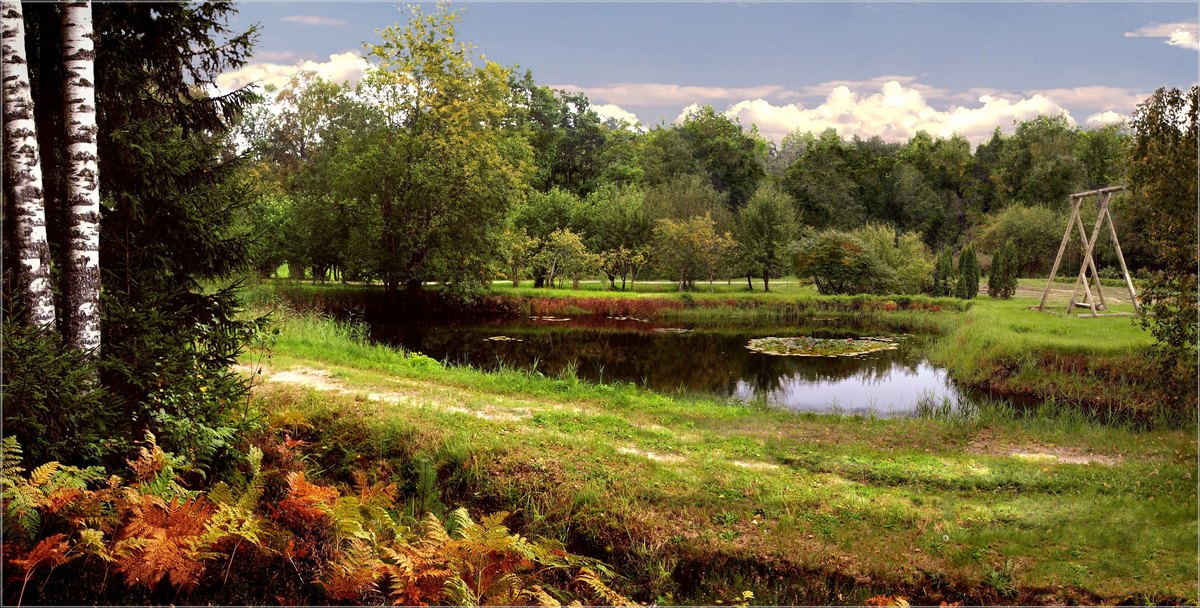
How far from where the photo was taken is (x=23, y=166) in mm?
5215

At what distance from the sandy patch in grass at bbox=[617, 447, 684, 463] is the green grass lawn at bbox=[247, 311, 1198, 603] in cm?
4

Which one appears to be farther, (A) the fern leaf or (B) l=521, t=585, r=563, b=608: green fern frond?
(A) the fern leaf

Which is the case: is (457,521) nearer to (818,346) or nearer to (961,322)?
(818,346)

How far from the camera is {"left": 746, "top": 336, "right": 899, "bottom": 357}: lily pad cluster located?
1861 centimetres

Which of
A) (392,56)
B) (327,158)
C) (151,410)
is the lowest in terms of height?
(151,410)

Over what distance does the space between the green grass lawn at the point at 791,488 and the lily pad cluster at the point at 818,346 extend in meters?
7.59

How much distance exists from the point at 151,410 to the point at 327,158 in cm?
2622

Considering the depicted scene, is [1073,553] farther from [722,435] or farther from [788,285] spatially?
[788,285]

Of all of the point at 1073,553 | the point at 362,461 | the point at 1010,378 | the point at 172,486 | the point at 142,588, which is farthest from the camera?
the point at 1010,378

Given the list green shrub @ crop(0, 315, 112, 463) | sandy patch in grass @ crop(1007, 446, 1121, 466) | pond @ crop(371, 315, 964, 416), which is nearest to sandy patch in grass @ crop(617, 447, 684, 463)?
sandy patch in grass @ crop(1007, 446, 1121, 466)

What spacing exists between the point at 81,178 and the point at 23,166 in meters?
0.38

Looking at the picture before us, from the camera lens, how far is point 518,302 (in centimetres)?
2614

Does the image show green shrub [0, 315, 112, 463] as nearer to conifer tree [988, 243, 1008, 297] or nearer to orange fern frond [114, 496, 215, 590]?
orange fern frond [114, 496, 215, 590]

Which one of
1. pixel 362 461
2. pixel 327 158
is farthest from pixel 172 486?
pixel 327 158
